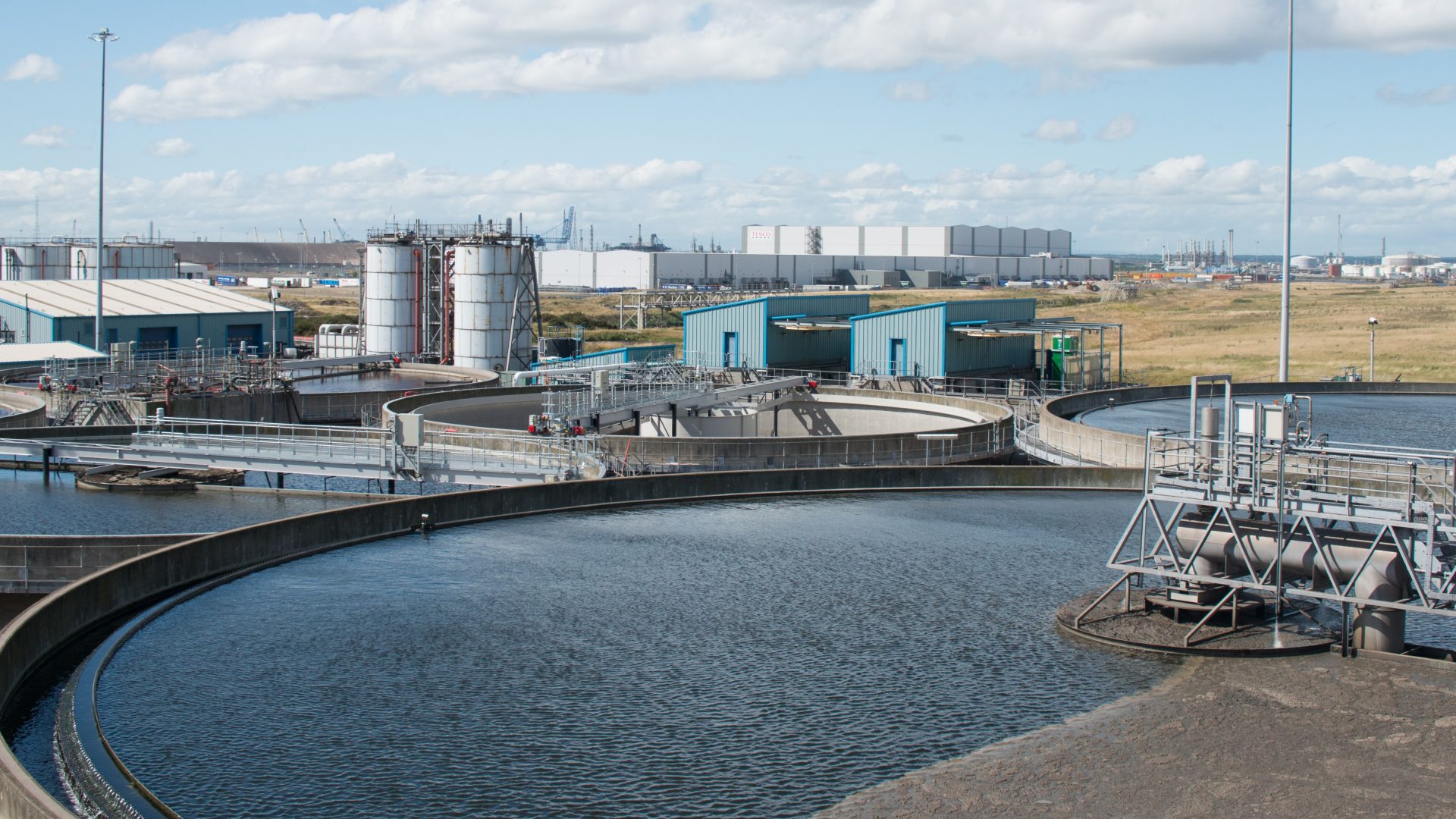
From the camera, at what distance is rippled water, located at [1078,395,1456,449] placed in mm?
41625

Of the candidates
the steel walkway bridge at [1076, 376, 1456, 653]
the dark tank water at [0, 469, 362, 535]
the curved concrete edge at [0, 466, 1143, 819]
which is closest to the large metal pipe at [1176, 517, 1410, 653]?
the steel walkway bridge at [1076, 376, 1456, 653]

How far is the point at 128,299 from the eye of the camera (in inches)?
2697

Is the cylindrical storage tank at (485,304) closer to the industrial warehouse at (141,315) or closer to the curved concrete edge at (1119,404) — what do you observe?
the industrial warehouse at (141,315)

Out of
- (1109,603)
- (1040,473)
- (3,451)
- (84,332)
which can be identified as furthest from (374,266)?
(1109,603)

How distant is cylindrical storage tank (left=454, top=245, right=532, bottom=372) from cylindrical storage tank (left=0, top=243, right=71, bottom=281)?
4662cm

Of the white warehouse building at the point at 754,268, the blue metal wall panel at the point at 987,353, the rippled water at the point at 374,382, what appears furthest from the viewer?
the white warehouse building at the point at 754,268

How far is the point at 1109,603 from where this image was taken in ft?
68.3

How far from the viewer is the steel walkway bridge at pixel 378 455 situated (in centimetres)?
3209

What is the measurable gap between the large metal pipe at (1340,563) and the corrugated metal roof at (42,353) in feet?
159

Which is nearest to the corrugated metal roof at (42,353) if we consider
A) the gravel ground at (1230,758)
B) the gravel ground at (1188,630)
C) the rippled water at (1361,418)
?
→ the rippled water at (1361,418)

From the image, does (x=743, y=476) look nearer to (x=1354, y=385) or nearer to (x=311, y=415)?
(x=311, y=415)

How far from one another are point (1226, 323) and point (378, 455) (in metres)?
94.7

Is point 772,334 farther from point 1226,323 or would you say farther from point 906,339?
point 1226,323

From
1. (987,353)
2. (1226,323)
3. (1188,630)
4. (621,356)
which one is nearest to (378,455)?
(1188,630)
